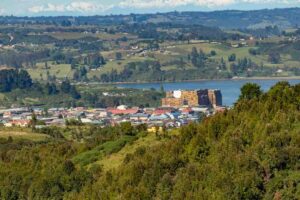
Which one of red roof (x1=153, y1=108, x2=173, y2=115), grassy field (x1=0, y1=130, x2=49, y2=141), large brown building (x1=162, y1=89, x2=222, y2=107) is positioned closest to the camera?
grassy field (x1=0, y1=130, x2=49, y2=141)

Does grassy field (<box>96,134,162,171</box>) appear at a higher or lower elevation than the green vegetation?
higher

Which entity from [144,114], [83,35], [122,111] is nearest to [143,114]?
[144,114]

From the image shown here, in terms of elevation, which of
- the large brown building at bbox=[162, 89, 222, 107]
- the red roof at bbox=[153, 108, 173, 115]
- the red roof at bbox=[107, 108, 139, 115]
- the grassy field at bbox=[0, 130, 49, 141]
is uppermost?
the grassy field at bbox=[0, 130, 49, 141]

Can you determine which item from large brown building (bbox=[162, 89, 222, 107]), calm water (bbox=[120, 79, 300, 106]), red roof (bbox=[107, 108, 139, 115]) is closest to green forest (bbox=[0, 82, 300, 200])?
red roof (bbox=[107, 108, 139, 115])

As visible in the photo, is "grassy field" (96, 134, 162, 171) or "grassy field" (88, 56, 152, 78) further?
"grassy field" (88, 56, 152, 78)

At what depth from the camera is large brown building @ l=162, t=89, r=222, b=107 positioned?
94.9m

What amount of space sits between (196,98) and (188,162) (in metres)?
68.1

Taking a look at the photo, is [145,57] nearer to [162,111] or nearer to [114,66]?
[114,66]

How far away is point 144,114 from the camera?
263 ft

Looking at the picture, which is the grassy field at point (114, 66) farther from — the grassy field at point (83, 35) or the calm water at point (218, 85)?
the grassy field at point (83, 35)

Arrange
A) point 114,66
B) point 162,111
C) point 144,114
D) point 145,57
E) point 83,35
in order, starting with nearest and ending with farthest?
1. point 144,114
2. point 162,111
3. point 114,66
4. point 145,57
5. point 83,35

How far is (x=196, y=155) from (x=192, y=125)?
3.66 metres

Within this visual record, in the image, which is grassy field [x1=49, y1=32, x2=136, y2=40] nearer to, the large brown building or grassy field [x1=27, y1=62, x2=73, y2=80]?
grassy field [x1=27, y1=62, x2=73, y2=80]

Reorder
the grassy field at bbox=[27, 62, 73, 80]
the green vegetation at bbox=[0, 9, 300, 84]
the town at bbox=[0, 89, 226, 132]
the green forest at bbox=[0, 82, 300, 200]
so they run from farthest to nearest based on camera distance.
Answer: the green vegetation at bbox=[0, 9, 300, 84]
the grassy field at bbox=[27, 62, 73, 80]
the town at bbox=[0, 89, 226, 132]
the green forest at bbox=[0, 82, 300, 200]
